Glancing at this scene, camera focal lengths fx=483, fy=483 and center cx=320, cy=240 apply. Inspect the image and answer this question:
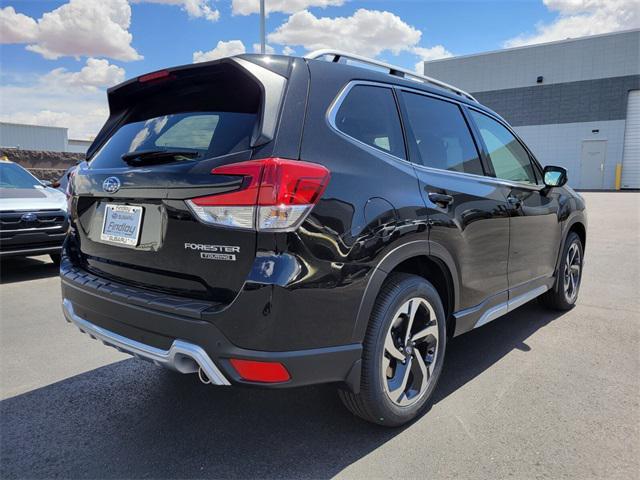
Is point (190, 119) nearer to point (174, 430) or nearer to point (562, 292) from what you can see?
point (174, 430)

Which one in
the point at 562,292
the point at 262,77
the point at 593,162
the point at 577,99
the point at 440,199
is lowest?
the point at 562,292

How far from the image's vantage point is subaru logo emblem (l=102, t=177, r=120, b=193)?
98.3 inches

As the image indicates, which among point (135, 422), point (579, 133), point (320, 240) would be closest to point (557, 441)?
point (320, 240)

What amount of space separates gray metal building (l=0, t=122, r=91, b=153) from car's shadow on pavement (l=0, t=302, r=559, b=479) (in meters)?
37.9

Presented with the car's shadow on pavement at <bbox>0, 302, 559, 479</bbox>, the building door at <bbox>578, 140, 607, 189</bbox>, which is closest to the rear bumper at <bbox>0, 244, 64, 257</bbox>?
the car's shadow on pavement at <bbox>0, 302, 559, 479</bbox>

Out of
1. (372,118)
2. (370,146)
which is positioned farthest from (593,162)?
(370,146)

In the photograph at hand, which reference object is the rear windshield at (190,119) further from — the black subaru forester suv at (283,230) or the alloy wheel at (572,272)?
the alloy wheel at (572,272)

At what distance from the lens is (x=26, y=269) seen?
740 centimetres

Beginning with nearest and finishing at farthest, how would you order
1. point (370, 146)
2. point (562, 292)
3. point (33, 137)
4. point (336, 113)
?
point (336, 113) → point (370, 146) → point (562, 292) → point (33, 137)

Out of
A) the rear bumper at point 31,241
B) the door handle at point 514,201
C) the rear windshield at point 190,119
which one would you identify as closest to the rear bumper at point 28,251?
the rear bumper at point 31,241

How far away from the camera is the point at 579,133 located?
29.5 meters

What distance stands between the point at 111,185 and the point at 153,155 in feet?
0.99

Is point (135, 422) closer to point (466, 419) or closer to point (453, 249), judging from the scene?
point (466, 419)

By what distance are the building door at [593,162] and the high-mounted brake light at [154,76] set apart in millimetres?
32066
